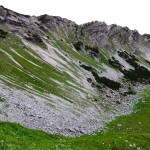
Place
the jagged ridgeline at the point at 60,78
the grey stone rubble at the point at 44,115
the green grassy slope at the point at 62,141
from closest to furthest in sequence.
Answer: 1. the green grassy slope at the point at 62,141
2. the grey stone rubble at the point at 44,115
3. the jagged ridgeline at the point at 60,78

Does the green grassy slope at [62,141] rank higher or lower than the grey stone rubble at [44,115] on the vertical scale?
higher

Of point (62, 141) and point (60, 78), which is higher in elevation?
point (62, 141)

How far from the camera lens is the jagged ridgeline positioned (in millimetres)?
60438

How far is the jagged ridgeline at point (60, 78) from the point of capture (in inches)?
2379

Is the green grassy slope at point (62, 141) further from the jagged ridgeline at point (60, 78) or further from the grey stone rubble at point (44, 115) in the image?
the jagged ridgeline at point (60, 78)

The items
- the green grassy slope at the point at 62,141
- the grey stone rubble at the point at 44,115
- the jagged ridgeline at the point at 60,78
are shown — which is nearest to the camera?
the green grassy slope at the point at 62,141

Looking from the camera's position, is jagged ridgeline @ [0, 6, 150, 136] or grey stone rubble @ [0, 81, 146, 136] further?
jagged ridgeline @ [0, 6, 150, 136]

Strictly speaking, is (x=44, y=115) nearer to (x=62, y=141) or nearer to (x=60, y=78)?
(x=62, y=141)

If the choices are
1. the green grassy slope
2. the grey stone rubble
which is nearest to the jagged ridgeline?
the grey stone rubble

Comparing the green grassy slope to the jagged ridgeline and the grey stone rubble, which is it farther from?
the jagged ridgeline

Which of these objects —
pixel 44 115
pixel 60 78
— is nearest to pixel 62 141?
pixel 44 115

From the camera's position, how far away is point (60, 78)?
95438 millimetres

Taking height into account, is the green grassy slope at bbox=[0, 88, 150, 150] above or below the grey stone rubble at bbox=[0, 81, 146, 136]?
above

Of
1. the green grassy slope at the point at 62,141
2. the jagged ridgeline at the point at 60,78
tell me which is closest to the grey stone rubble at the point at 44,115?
the jagged ridgeline at the point at 60,78
